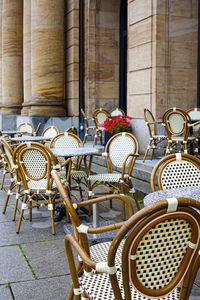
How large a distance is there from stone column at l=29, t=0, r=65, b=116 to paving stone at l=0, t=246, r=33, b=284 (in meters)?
9.15

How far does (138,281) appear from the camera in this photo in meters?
2.02

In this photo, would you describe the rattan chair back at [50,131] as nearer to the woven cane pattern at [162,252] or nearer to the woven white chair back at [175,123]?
the woven white chair back at [175,123]

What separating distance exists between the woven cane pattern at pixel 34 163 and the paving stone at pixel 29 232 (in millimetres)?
644

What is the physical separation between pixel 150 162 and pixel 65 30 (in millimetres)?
7161

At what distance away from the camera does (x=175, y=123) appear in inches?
297

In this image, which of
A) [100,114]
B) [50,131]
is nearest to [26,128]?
[100,114]

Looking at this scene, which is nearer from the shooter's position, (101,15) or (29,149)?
(29,149)

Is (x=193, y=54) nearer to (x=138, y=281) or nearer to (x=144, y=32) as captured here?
(x=144, y=32)

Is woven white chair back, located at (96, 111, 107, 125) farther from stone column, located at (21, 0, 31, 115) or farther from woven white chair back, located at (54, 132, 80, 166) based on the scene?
woven white chair back, located at (54, 132, 80, 166)

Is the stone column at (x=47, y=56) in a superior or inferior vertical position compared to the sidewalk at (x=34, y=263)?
superior

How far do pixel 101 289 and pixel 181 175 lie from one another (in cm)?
169

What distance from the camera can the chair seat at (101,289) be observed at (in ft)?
7.32

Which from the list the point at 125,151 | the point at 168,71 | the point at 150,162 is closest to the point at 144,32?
the point at 168,71

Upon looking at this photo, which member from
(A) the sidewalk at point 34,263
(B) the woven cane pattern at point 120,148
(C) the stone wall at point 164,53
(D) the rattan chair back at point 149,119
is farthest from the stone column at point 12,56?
(A) the sidewalk at point 34,263
